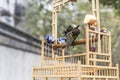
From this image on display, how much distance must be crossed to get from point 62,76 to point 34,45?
11.2 ft

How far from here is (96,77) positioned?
2.81m

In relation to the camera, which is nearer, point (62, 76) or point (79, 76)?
point (79, 76)

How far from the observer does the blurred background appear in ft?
16.1

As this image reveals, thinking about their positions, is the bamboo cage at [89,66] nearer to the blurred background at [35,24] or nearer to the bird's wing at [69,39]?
the bird's wing at [69,39]

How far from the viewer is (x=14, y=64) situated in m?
5.03

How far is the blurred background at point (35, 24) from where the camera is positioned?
4.92m

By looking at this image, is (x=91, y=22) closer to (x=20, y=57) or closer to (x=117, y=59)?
(x=20, y=57)

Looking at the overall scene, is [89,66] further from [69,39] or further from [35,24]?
[35,24]

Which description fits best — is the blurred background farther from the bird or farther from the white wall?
the bird

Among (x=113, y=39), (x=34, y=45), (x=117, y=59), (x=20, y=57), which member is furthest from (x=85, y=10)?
(x=20, y=57)

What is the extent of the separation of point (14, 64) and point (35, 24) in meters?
6.80

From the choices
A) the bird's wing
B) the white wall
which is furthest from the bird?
the white wall

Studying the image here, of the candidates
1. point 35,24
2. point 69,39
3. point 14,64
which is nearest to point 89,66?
Answer: point 69,39

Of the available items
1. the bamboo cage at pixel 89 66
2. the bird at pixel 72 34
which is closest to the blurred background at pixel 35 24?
the bird at pixel 72 34
